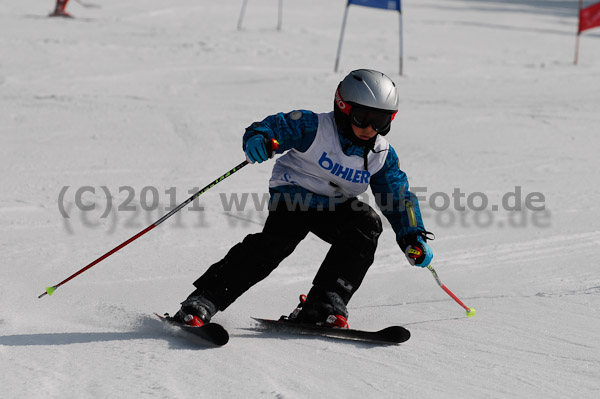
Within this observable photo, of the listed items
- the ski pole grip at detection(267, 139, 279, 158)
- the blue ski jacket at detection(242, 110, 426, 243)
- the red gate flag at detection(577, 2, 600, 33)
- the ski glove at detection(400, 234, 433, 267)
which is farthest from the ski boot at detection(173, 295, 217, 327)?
the red gate flag at detection(577, 2, 600, 33)

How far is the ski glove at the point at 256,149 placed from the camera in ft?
11.4

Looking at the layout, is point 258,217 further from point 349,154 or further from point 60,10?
point 60,10

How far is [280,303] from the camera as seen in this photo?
4598mm

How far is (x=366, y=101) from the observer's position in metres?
3.56

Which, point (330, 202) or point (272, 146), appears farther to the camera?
point (330, 202)

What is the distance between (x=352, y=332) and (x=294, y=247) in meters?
0.53

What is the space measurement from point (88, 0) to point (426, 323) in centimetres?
1752

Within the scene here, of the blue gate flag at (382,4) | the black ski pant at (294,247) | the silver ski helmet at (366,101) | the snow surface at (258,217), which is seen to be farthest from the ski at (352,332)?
the blue gate flag at (382,4)

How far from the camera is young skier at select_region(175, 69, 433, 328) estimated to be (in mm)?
3605

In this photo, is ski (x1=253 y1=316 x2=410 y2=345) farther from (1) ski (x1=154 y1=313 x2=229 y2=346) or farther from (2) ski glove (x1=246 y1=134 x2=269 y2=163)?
(2) ski glove (x1=246 y1=134 x2=269 y2=163)

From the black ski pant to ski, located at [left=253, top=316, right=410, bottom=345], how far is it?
267mm

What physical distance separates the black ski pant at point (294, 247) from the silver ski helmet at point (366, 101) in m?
0.42

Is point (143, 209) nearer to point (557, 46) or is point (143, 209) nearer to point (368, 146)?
point (368, 146)

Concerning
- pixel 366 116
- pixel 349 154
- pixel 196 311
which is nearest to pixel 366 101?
pixel 366 116
